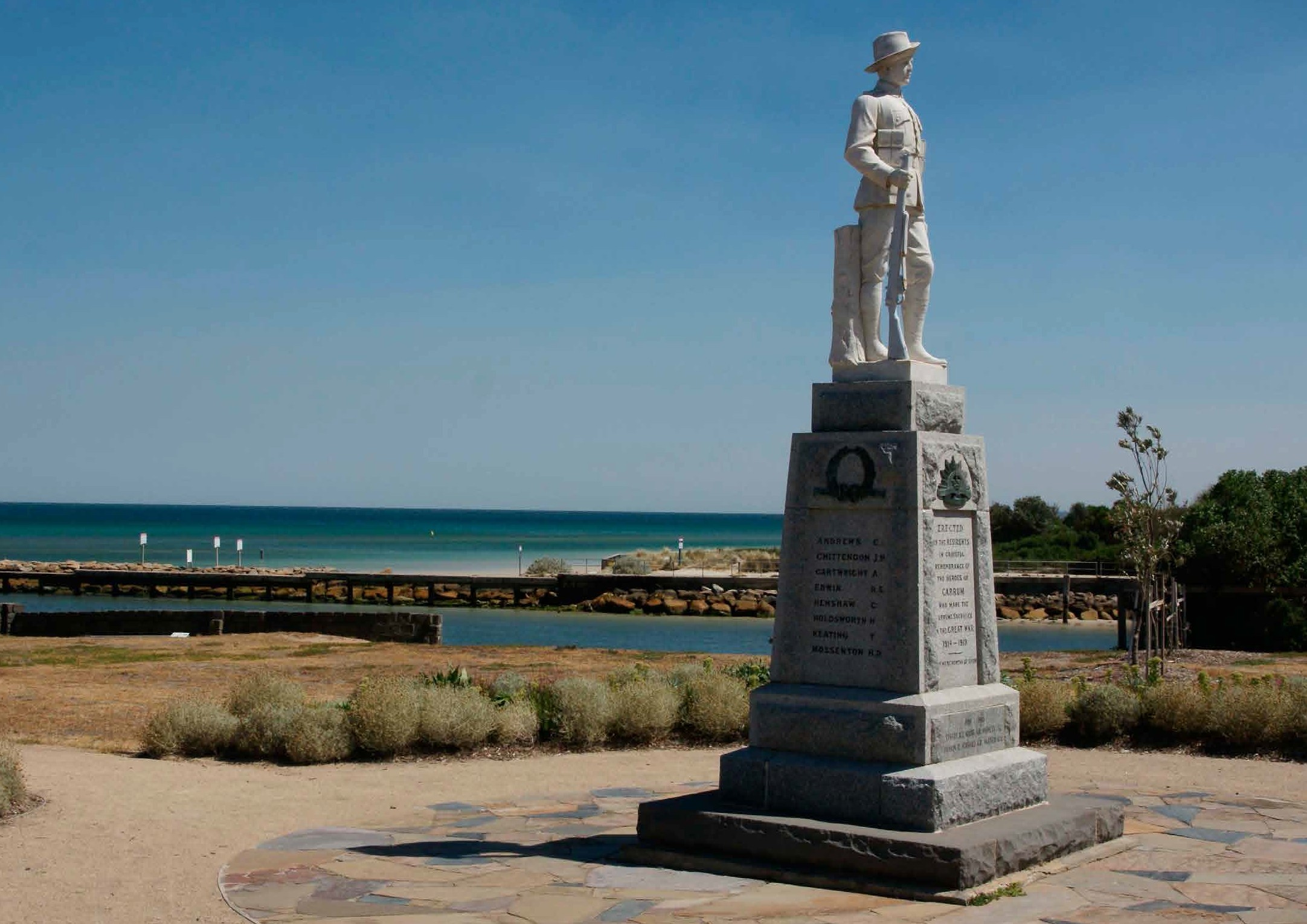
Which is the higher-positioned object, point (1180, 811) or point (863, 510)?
point (863, 510)

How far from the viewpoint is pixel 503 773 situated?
39.5ft

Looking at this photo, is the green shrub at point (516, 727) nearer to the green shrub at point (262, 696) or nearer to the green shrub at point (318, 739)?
the green shrub at point (318, 739)

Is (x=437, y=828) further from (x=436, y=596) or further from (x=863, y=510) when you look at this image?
(x=436, y=596)

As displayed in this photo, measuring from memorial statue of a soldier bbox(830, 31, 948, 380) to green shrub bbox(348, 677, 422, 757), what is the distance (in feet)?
20.3

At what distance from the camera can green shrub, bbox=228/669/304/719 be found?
13.5 meters

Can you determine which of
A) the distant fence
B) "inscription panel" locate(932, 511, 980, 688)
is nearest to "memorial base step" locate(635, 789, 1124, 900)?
"inscription panel" locate(932, 511, 980, 688)

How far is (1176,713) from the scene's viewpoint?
1329 cm

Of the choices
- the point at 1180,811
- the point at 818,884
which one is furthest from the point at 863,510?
the point at 1180,811

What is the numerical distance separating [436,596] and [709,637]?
19.0 m

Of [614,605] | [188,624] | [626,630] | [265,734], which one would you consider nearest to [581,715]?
[265,734]

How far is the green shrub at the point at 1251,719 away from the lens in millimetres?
12713

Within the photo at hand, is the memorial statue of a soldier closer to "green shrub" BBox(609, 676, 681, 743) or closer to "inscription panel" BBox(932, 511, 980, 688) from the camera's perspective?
"inscription panel" BBox(932, 511, 980, 688)

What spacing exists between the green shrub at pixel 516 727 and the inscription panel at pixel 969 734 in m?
5.99

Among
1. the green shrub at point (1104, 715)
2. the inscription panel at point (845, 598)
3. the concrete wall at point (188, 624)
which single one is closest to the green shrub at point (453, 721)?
the inscription panel at point (845, 598)
